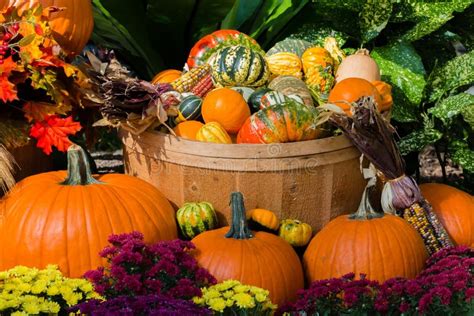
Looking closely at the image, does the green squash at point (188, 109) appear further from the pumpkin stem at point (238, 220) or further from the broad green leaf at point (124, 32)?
the broad green leaf at point (124, 32)

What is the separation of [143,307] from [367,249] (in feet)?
4.05

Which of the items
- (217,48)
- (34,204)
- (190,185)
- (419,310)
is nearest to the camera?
(419,310)

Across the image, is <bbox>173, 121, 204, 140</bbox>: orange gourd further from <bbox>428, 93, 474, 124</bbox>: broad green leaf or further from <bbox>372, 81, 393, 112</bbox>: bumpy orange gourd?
Answer: <bbox>428, 93, 474, 124</bbox>: broad green leaf

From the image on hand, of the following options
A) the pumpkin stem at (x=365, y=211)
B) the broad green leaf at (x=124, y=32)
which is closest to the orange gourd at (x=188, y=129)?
the pumpkin stem at (x=365, y=211)

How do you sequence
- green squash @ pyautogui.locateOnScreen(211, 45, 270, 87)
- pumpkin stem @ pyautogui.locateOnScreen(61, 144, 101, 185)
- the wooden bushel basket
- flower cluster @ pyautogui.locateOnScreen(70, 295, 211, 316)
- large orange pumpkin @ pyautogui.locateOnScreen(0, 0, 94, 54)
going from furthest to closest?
green squash @ pyautogui.locateOnScreen(211, 45, 270, 87)
large orange pumpkin @ pyautogui.locateOnScreen(0, 0, 94, 54)
the wooden bushel basket
pumpkin stem @ pyautogui.locateOnScreen(61, 144, 101, 185)
flower cluster @ pyautogui.locateOnScreen(70, 295, 211, 316)

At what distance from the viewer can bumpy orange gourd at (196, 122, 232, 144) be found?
3438mm

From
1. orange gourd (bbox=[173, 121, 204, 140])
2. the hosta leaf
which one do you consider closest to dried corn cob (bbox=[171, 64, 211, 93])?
orange gourd (bbox=[173, 121, 204, 140])

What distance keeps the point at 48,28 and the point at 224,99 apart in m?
0.82

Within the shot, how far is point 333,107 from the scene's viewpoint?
3422 millimetres

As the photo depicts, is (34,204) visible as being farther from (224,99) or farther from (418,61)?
(418,61)

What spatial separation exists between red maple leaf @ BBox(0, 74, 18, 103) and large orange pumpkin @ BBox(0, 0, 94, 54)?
515 mm

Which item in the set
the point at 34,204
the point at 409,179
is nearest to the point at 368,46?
the point at 409,179

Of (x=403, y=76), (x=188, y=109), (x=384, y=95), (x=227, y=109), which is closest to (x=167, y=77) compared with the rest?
(x=188, y=109)

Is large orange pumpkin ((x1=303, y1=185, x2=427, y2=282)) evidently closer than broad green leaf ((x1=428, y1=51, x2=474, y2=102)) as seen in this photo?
Yes
